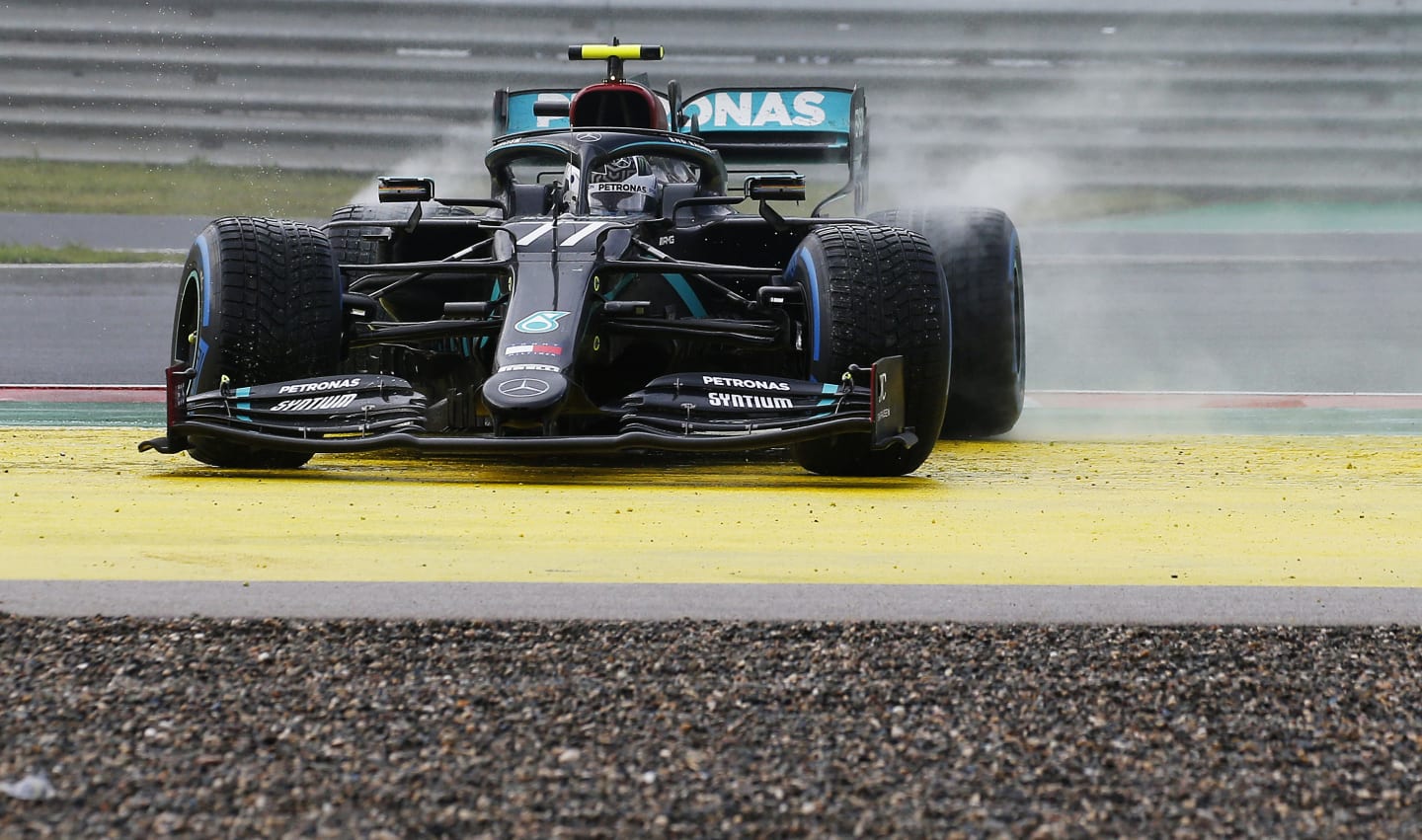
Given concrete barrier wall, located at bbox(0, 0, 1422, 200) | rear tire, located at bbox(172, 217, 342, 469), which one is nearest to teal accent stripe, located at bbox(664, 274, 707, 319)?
rear tire, located at bbox(172, 217, 342, 469)

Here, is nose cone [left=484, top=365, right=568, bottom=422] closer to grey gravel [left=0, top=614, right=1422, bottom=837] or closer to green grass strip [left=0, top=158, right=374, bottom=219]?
grey gravel [left=0, top=614, right=1422, bottom=837]

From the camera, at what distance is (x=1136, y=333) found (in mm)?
12805

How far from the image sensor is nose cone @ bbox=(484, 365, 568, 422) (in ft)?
15.1

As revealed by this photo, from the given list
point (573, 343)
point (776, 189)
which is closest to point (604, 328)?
point (573, 343)

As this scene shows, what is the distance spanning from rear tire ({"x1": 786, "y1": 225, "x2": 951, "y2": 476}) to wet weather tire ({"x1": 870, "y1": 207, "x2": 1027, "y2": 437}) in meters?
1.18

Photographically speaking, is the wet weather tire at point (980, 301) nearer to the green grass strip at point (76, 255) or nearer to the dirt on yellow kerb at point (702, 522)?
the dirt on yellow kerb at point (702, 522)

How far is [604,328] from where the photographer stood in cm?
518

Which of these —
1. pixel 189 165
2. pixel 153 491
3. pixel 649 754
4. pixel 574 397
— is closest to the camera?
pixel 649 754

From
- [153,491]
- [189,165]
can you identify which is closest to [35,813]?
[153,491]

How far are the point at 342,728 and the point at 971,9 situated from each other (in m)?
18.0

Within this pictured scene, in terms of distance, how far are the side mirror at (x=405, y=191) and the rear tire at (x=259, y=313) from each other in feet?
1.90

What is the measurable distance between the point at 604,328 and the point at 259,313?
103cm

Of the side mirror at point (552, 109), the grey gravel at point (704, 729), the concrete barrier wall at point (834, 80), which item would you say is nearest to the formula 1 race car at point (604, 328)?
the side mirror at point (552, 109)

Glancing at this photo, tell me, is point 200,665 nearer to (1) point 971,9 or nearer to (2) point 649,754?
(2) point 649,754
